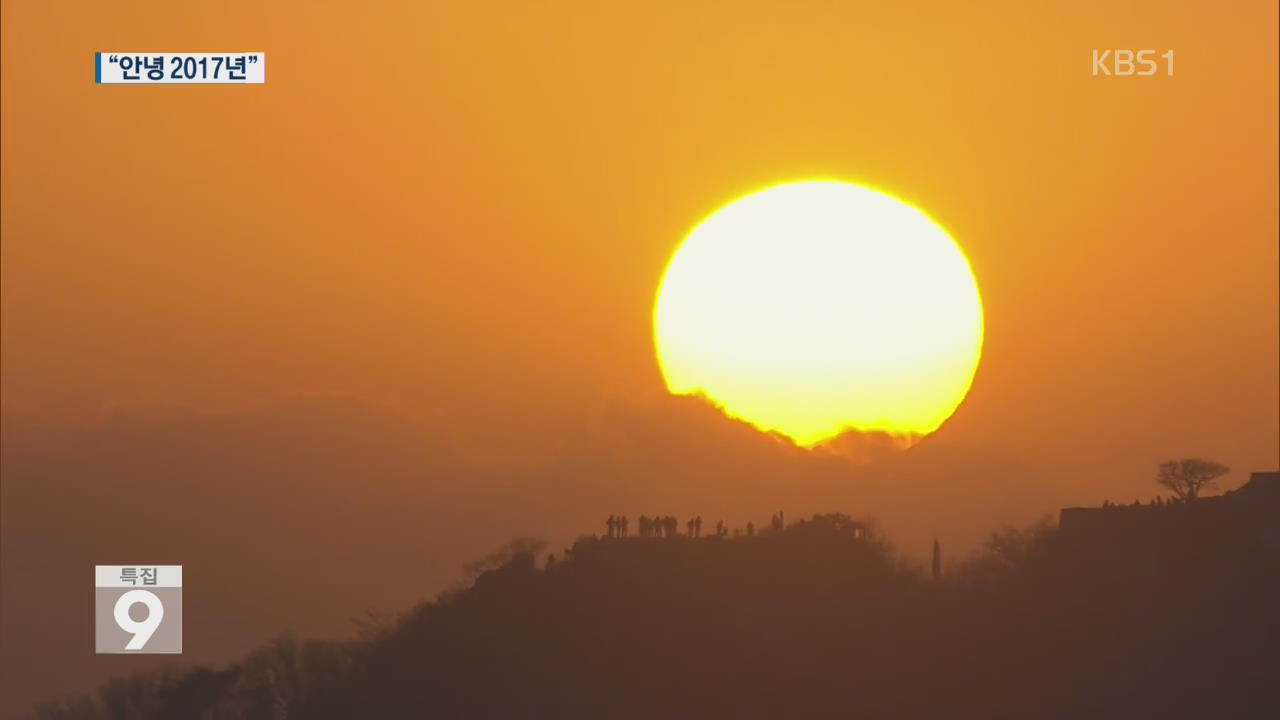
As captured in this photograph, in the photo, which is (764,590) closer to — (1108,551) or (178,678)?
(1108,551)

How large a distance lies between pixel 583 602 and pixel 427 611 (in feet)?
57.5

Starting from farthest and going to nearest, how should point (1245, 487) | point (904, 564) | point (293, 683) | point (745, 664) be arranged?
point (293, 683) → point (904, 564) → point (745, 664) → point (1245, 487)

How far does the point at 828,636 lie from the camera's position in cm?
14475

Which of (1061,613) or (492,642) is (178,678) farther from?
(1061,613)

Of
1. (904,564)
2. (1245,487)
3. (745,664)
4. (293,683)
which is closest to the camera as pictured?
(1245,487)

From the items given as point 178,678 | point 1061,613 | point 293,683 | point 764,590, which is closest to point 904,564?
point 764,590

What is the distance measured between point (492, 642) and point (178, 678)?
36.7 m

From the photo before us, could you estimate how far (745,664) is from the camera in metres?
143

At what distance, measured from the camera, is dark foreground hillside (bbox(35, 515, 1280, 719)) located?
125438 mm

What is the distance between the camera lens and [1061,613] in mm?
134250

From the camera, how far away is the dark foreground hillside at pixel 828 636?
12544cm

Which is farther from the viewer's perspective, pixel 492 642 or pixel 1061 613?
pixel 492 642

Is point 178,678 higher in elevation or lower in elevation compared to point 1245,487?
lower

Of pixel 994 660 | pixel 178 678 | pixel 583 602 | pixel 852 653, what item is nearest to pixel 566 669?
pixel 583 602
